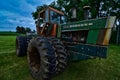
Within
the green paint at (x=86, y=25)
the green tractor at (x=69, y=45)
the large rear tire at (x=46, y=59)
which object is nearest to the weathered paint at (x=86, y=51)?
the green tractor at (x=69, y=45)

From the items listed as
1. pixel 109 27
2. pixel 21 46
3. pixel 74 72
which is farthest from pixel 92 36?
pixel 21 46

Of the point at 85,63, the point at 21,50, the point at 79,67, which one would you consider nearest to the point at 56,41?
the point at 79,67

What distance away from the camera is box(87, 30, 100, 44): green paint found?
11.8 feet

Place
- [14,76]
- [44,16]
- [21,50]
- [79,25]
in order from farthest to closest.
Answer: [21,50] → [44,16] → [14,76] → [79,25]

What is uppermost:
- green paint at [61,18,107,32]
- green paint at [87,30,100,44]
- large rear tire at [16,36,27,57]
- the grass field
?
green paint at [61,18,107,32]

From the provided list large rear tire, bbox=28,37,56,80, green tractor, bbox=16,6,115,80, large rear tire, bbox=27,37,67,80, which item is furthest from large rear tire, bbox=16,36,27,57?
large rear tire, bbox=28,37,56,80

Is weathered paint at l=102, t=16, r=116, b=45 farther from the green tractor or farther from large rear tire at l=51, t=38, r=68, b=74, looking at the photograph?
large rear tire at l=51, t=38, r=68, b=74

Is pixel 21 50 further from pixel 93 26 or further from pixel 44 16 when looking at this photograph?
pixel 93 26

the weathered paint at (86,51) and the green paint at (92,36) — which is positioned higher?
the green paint at (92,36)

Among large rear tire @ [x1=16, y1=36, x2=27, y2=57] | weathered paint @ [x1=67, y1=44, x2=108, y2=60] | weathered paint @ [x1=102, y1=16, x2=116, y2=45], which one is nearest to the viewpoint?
weathered paint @ [x1=102, y1=16, x2=116, y2=45]

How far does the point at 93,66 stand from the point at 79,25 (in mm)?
2092

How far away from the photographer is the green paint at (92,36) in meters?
3.59

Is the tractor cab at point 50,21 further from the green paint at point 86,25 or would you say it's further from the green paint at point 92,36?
the green paint at point 92,36

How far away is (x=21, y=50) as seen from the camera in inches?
264
